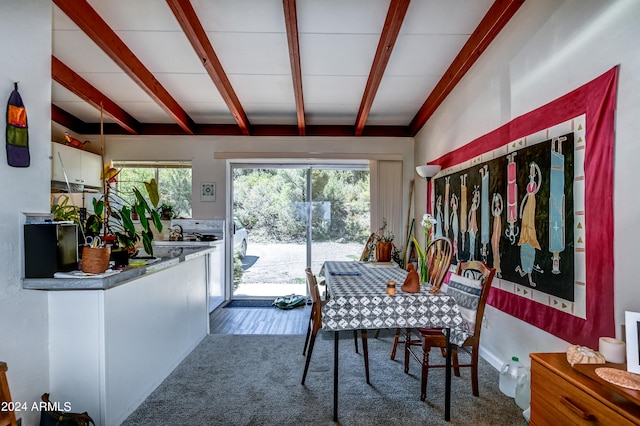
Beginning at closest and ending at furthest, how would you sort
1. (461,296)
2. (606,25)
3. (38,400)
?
(606,25), (38,400), (461,296)

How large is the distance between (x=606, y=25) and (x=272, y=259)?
14.8ft

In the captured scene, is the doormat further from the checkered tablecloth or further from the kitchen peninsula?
the checkered tablecloth

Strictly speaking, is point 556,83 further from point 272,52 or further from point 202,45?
point 202,45

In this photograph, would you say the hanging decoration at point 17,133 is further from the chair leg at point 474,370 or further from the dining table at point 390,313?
the chair leg at point 474,370

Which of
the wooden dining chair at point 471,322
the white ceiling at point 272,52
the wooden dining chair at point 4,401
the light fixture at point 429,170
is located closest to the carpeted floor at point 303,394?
the wooden dining chair at point 471,322

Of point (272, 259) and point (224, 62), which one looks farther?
point (272, 259)

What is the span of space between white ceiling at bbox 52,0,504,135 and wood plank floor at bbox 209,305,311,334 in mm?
2660

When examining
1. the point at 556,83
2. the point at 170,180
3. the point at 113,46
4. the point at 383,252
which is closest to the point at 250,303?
the point at 170,180

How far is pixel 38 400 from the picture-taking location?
176cm

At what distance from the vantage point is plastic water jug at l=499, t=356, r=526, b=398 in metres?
2.23

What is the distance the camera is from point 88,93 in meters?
3.68

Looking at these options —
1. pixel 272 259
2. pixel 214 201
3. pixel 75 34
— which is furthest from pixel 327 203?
pixel 75 34

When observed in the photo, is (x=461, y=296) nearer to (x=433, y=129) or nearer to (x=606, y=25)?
(x=606, y=25)

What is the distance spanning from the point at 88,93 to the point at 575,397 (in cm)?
469
